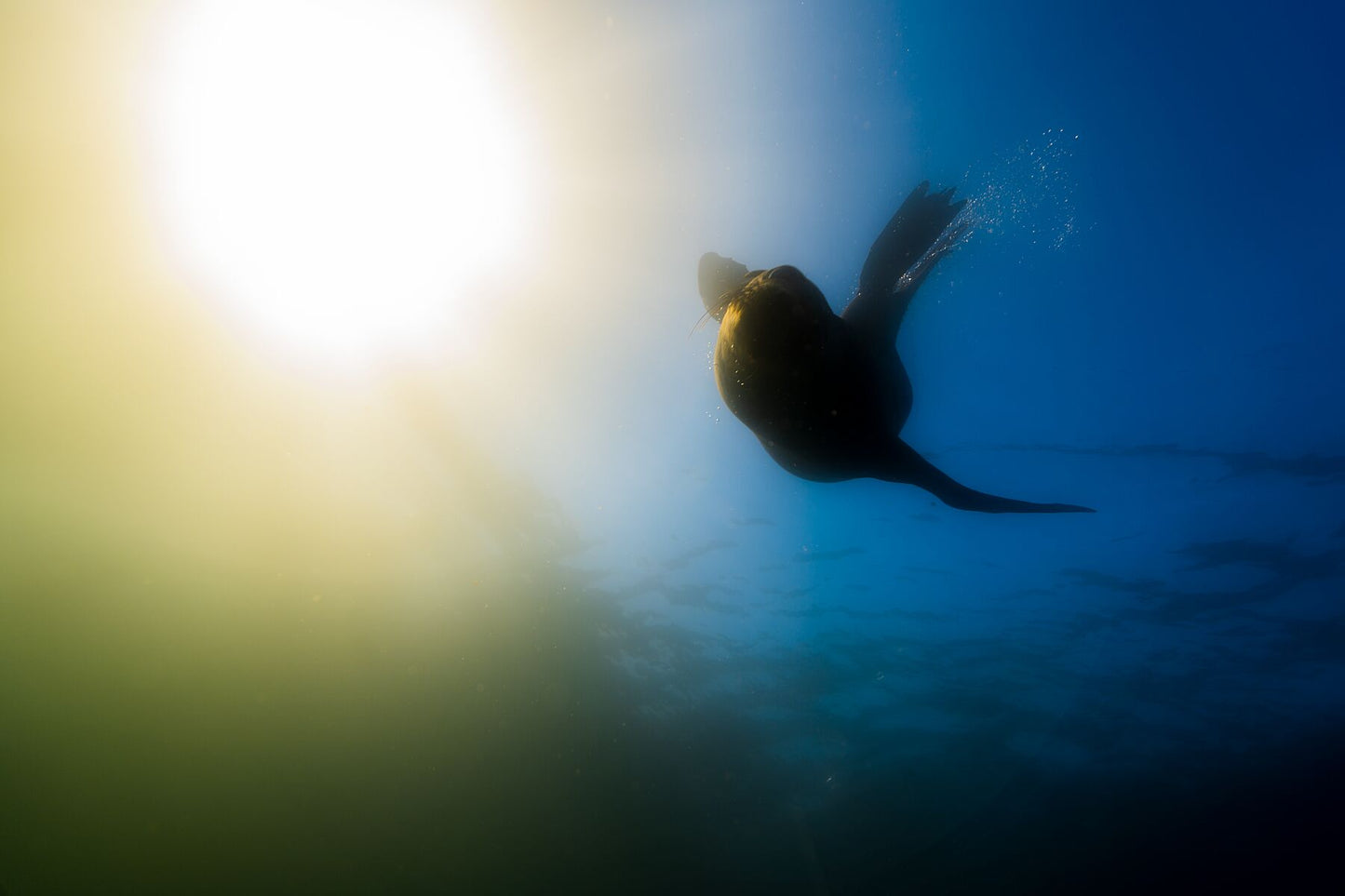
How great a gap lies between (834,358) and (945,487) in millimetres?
2042

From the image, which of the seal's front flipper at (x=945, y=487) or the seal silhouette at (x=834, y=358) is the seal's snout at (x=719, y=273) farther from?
the seal's front flipper at (x=945, y=487)

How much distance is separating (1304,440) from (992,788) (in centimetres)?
2380

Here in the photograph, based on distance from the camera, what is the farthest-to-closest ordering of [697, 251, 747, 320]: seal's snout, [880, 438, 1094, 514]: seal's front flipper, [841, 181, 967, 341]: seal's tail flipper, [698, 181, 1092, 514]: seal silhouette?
[841, 181, 967, 341]: seal's tail flipper, [880, 438, 1094, 514]: seal's front flipper, [697, 251, 747, 320]: seal's snout, [698, 181, 1092, 514]: seal silhouette

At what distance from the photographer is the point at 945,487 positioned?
171 inches

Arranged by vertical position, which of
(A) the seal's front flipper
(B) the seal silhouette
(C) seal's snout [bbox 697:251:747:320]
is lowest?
(A) the seal's front flipper

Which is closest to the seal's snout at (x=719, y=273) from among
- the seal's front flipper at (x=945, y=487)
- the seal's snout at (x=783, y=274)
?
the seal's snout at (x=783, y=274)

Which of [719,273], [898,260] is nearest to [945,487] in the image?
[898,260]

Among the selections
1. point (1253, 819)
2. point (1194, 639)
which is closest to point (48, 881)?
point (1194, 639)

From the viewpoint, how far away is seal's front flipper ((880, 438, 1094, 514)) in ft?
13.4

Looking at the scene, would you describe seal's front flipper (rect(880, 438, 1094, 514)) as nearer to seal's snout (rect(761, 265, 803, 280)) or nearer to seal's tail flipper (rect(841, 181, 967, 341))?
seal's tail flipper (rect(841, 181, 967, 341))

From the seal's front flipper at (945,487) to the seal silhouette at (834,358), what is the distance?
0.05ft

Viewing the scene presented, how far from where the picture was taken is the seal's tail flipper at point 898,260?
4.17 metres

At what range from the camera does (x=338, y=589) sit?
645 inches

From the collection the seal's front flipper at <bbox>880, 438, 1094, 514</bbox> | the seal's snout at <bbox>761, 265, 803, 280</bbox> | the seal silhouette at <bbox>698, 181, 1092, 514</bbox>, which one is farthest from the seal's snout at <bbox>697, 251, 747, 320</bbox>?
the seal's front flipper at <bbox>880, 438, 1094, 514</bbox>
